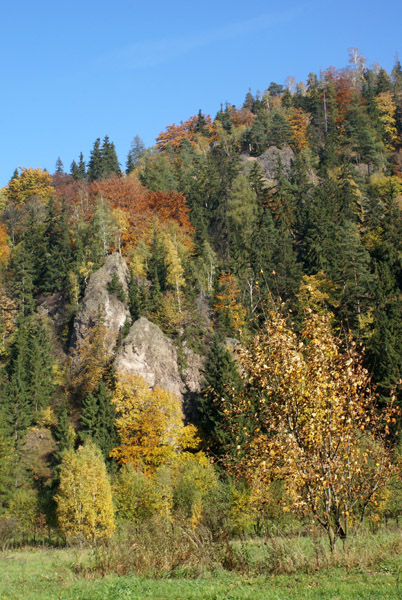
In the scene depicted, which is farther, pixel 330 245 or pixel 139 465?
pixel 330 245

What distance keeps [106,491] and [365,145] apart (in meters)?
80.9

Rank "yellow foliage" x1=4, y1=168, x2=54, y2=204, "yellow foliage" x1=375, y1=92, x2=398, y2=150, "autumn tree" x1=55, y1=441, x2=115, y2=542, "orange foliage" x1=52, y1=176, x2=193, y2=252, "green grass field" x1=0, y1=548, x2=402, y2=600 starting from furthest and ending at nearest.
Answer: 1. "yellow foliage" x1=375, y1=92, x2=398, y2=150
2. "yellow foliage" x1=4, y1=168, x2=54, y2=204
3. "orange foliage" x1=52, y1=176, x2=193, y2=252
4. "autumn tree" x1=55, y1=441, x2=115, y2=542
5. "green grass field" x1=0, y1=548, x2=402, y2=600

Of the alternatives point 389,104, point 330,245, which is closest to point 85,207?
point 330,245

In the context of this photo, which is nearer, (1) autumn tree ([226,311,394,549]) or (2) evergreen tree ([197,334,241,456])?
(1) autumn tree ([226,311,394,549])

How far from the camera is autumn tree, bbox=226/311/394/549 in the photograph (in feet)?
37.8

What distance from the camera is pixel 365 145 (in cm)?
9762

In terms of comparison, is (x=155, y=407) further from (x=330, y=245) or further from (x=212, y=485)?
(x=330, y=245)

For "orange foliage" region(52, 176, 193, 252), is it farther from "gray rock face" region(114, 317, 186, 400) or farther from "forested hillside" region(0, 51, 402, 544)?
"gray rock face" region(114, 317, 186, 400)

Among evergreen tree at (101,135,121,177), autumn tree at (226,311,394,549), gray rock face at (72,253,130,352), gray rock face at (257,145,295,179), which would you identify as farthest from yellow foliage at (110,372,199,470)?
evergreen tree at (101,135,121,177)

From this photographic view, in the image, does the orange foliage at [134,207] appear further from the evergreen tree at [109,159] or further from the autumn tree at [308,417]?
the autumn tree at [308,417]

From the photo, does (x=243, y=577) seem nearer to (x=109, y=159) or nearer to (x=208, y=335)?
(x=208, y=335)

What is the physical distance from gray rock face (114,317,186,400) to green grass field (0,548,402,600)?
39981 millimetres

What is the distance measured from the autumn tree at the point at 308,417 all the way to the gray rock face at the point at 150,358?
41948mm

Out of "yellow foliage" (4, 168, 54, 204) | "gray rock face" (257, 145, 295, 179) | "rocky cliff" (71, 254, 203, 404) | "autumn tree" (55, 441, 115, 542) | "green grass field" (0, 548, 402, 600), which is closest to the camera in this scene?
"green grass field" (0, 548, 402, 600)
